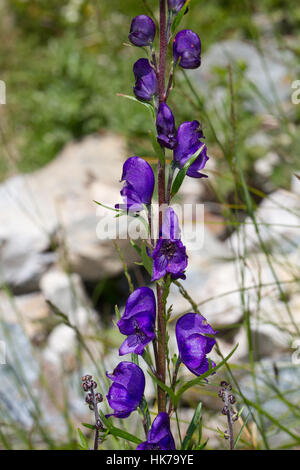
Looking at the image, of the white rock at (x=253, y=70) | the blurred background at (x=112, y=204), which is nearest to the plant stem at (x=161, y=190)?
the blurred background at (x=112, y=204)

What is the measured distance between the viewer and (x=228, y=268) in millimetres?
3564

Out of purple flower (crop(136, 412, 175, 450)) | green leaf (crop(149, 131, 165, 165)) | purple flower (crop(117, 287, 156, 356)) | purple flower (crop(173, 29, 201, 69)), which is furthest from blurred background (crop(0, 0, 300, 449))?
purple flower (crop(136, 412, 175, 450))

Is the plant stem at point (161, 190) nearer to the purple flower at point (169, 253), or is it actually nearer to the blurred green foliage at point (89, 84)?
the purple flower at point (169, 253)

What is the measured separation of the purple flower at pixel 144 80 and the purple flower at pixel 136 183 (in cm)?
14

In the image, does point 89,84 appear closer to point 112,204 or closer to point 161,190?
point 112,204

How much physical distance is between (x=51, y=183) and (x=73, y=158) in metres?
0.38

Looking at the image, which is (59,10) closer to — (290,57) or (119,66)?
(119,66)

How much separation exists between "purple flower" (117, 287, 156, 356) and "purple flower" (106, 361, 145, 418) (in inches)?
2.0

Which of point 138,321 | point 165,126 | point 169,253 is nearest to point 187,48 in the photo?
point 165,126


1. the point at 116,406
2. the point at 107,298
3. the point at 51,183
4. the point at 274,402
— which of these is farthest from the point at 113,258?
the point at 116,406

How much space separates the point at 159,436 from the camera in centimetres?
110

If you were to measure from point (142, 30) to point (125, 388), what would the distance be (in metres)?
0.78

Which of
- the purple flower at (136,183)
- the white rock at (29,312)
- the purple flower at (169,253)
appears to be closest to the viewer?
the purple flower at (169,253)

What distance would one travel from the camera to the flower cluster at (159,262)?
3.61ft
